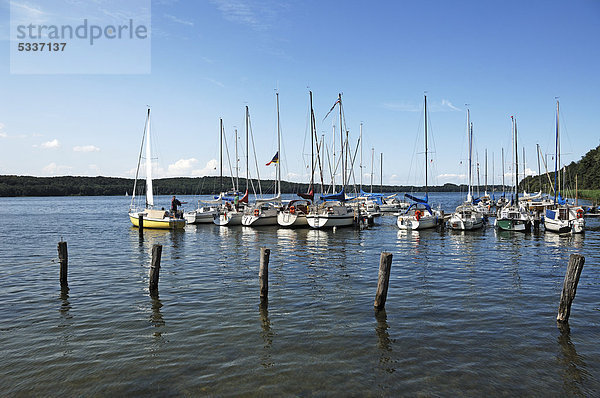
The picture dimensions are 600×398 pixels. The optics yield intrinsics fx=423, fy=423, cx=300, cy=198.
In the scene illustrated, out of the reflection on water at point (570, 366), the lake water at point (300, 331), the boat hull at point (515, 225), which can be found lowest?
the reflection on water at point (570, 366)

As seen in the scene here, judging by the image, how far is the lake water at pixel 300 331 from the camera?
846 centimetres

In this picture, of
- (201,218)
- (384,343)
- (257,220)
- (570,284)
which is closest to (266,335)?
(384,343)

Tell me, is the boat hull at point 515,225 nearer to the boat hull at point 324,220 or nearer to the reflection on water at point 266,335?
the boat hull at point 324,220

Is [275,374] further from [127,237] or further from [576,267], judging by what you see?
[127,237]

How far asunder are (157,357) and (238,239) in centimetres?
2384

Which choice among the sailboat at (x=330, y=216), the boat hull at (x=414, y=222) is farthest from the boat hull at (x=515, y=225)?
the sailboat at (x=330, y=216)

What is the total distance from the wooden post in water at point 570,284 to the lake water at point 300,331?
45 centimetres

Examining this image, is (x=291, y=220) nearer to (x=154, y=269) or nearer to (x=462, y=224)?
(x=462, y=224)

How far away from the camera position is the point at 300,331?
445 inches

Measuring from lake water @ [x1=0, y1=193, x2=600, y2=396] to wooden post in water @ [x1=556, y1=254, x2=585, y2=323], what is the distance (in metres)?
0.45

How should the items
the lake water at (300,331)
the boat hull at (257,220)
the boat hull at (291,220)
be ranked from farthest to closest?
the boat hull at (257,220)
the boat hull at (291,220)
the lake water at (300,331)

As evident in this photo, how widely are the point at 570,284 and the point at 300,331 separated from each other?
7.45 metres

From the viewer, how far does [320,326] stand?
1168 cm

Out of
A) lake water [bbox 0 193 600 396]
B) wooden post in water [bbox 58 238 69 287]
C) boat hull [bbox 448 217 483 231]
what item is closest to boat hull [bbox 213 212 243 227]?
boat hull [bbox 448 217 483 231]
